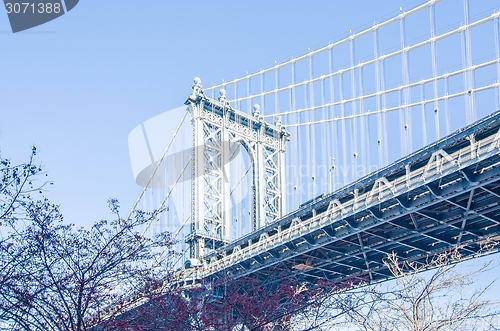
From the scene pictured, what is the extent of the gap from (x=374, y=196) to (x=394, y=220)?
106 centimetres

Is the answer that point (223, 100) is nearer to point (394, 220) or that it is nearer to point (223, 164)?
point (223, 164)

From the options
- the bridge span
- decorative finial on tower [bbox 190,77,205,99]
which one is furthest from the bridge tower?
the bridge span

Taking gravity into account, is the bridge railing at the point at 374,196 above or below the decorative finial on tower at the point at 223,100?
below

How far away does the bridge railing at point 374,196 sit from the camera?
2058 centimetres

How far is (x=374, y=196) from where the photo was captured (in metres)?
24.5

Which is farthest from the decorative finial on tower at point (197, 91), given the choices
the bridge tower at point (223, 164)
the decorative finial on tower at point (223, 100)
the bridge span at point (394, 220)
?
the bridge span at point (394, 220)

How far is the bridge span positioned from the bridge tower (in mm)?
3223

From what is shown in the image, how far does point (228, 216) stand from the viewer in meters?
37.2

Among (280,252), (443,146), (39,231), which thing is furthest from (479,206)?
(39,231)

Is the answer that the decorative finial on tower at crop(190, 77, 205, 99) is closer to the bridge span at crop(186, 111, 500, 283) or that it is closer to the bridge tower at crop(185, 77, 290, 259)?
the bridge tower at crop(185, 77, 290, 259)

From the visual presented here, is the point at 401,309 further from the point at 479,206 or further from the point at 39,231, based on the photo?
the point at 479,206

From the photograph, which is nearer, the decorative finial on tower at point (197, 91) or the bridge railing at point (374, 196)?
the bridge railing at point (374, 196)

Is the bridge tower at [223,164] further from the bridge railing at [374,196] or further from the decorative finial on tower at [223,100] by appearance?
the bridge railing at [374,196]

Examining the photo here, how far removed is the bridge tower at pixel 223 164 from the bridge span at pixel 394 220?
10.6ft
